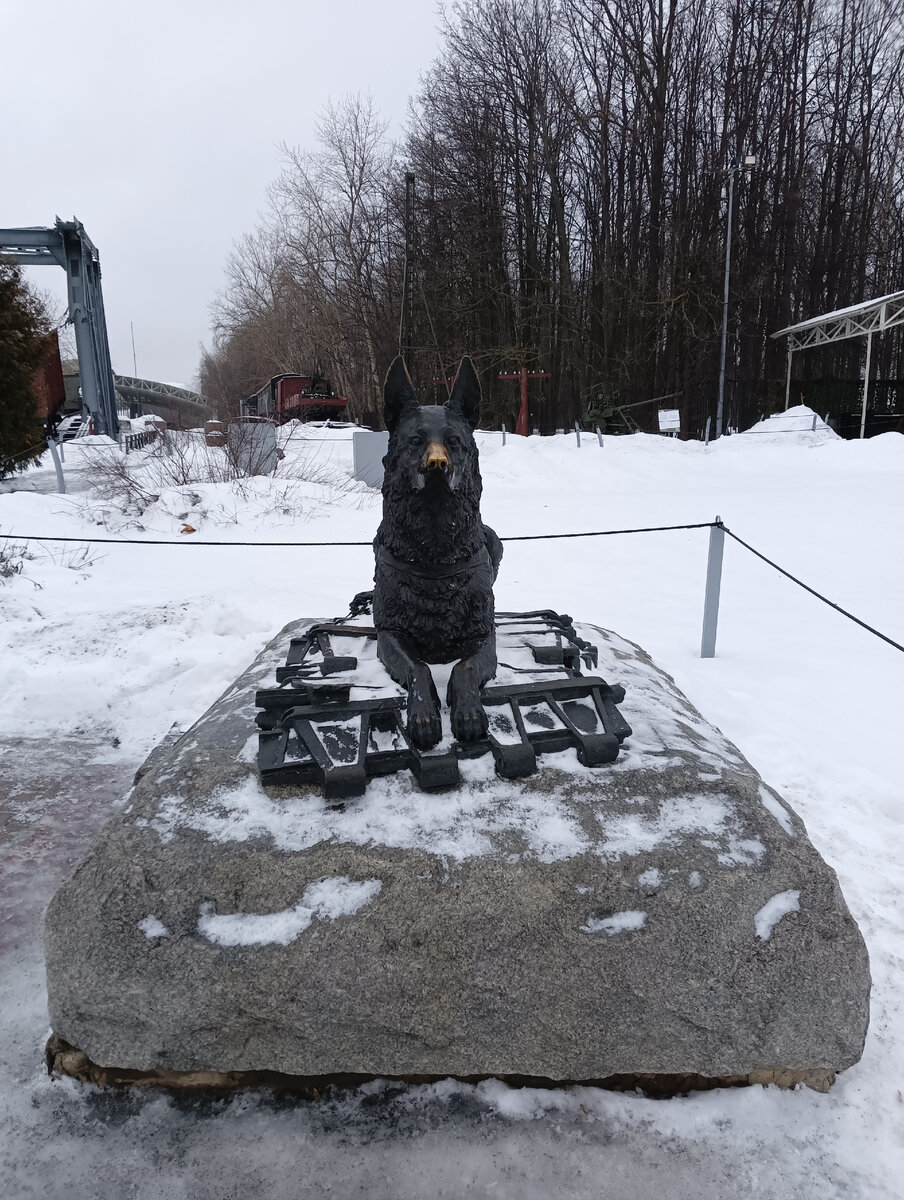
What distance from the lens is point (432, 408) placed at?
2.76m

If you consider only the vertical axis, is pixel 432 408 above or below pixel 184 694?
above

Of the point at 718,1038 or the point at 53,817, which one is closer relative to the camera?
the point at 718,1038

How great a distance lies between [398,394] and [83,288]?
22.2 m

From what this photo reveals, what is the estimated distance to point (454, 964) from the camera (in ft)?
6.53

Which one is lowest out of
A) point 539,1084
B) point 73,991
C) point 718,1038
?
point 539,1084

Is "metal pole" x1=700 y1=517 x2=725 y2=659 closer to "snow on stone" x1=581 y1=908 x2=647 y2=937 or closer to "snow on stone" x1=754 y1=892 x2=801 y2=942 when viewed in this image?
"snow on stone" x1=754 y1=892 x2=801 y2=942

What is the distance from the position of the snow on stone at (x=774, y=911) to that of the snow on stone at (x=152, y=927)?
64.2 inches

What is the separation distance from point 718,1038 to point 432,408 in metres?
2.20

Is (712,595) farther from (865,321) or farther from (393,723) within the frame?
(865,321)

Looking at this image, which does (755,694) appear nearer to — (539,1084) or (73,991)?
(539,1084)

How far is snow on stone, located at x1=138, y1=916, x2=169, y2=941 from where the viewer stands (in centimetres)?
201

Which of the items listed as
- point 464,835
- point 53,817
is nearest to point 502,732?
point 464,835

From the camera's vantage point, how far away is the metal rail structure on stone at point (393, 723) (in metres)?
2.37

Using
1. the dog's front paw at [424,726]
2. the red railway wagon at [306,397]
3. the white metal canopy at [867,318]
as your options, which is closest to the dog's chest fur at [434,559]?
the dog's front paw at [424,726]
